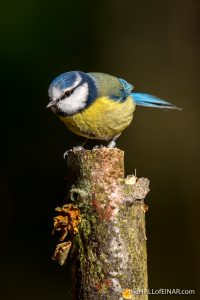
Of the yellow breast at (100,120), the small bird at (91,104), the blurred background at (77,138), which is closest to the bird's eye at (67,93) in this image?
the small bird at (91,104)

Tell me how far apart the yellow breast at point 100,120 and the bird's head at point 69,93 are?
0.04 meters

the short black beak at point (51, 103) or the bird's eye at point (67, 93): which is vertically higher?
the bird's eye at point (67, 93)

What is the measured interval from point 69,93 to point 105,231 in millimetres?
1045

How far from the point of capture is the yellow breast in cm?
292

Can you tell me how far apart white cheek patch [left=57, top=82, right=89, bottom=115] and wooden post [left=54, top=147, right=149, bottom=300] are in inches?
32.7

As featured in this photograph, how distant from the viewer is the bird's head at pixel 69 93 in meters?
2.76

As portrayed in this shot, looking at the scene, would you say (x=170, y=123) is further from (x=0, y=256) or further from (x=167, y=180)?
(x=0, y=256)

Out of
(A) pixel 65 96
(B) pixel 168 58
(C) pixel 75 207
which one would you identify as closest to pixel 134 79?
(B) pixel 168 58

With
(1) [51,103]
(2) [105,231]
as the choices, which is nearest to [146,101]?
(1) [51,103]

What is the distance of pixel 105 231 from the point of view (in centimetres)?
191

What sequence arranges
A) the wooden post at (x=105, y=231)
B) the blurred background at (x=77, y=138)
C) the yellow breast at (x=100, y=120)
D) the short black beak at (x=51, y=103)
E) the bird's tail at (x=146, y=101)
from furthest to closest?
the blurred background at (x=77, y=138), the bird's tail at (x=146, y=101), the yellow breast at (x=100, y=120), the short black beak at (x=51, y=103), the wooden post at (x=105, y=231)

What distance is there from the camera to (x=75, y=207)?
1.99 metres

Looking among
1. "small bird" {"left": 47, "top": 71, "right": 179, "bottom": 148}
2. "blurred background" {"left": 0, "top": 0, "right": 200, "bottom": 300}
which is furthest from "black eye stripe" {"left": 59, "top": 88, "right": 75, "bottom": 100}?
"blurred background" {"left": 0, "top": 0, "right": 200, "bottom": 300}

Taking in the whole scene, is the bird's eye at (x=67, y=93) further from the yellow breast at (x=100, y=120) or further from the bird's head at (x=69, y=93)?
the yellow breast at (x=100, y=120)
